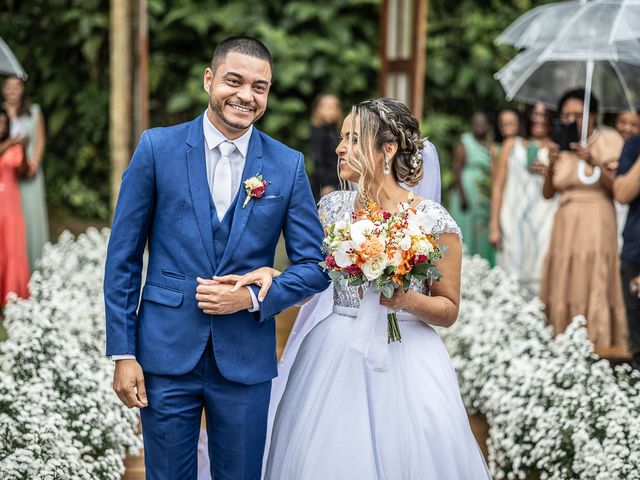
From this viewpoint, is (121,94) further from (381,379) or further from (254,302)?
(254,302)

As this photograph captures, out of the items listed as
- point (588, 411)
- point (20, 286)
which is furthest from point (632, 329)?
point (20, 286)

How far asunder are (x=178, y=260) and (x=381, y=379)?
96 centimetres

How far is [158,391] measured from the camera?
143 inches

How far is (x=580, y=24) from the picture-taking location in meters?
7.79

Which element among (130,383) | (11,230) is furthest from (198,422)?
(11,230)

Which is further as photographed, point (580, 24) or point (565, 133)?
point (580, 24)

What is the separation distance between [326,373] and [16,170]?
245 inches

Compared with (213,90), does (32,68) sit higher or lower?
higher

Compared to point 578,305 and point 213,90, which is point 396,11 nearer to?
point 578,305

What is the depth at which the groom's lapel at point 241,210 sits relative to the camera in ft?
11.9

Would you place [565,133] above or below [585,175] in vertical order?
above

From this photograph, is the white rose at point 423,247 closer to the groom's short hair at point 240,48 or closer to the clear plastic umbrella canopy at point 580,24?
the groom's short hair at point 240,48

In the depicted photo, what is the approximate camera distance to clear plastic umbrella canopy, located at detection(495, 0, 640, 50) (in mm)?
7363

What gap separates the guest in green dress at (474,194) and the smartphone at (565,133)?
420cm
